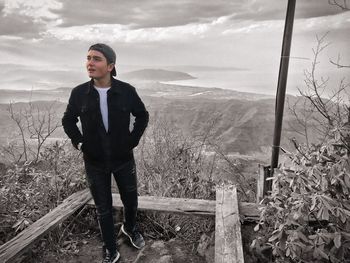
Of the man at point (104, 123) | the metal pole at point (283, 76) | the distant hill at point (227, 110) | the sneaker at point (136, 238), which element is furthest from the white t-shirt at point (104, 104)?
the distant hill at point (227, 110)

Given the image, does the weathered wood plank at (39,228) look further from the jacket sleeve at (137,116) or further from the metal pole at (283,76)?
the metal pole at (283,76)

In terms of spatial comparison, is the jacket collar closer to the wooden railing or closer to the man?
the man

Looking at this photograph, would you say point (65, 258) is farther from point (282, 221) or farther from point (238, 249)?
point (282, 221)

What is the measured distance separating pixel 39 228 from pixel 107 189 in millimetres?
736

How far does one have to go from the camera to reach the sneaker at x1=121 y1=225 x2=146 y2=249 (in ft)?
10.6

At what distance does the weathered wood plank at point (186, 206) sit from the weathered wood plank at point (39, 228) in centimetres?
17

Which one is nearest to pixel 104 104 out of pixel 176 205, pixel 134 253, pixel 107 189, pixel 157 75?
pixel 107 189

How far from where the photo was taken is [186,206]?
3414 millimetres

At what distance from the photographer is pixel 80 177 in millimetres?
3949

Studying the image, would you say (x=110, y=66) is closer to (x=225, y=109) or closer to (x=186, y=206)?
(x=186, y=206)

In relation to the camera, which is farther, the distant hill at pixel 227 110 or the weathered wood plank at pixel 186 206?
the distant hill at pixel 227 110

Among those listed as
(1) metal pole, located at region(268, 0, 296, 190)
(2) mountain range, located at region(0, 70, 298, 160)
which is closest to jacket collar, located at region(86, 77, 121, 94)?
(1) metal pole, located at region(268, 0, 296, 190)

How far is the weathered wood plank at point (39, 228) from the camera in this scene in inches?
99.7

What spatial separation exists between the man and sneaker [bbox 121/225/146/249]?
424 mm
